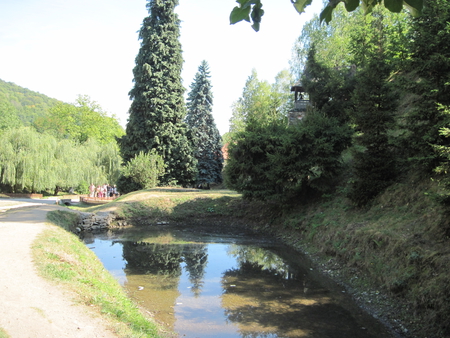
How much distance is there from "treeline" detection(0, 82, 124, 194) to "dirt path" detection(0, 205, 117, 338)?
26771 millimetres

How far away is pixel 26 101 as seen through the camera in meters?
91.8

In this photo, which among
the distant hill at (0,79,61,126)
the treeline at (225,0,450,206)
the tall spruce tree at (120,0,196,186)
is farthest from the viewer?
the distant hill at (0,79,61,126)

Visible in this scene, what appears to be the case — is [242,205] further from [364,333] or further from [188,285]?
[364,333]

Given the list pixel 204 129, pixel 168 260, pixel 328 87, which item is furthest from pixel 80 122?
pixel 168 260

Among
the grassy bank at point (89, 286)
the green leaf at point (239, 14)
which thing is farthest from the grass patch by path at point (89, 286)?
the green leaf at point (239, 14)

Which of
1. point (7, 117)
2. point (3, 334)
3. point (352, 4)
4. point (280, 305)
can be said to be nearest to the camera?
point (352, 4)

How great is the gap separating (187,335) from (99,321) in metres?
2.24

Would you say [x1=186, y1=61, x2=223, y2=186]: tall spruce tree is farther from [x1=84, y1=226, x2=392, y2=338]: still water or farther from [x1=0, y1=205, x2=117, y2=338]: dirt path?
[x1=0, y1=205, x2=117, y2=338]: dirt path

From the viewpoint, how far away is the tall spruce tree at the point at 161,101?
32875 millimetres

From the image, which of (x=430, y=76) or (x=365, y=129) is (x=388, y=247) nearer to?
(x=430, y=76)

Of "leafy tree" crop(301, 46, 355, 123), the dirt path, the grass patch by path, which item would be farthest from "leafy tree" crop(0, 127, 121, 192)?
the dirt path

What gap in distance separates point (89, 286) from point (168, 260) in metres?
6.63

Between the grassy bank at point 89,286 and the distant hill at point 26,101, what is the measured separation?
7503 centimetres

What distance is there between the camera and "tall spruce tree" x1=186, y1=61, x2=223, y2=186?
130 ft
